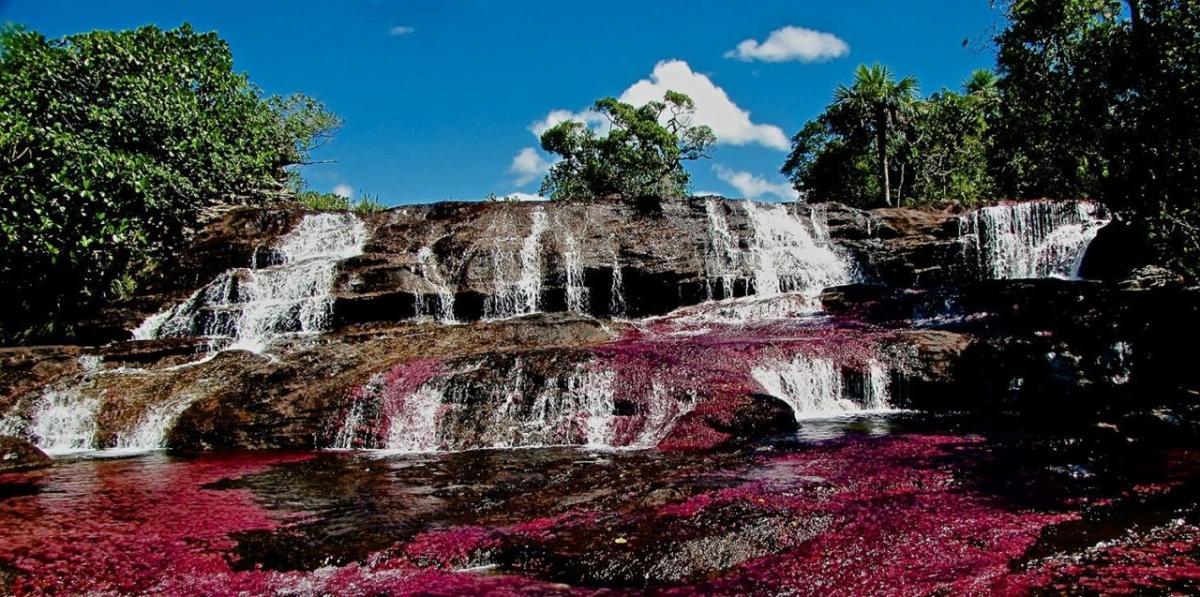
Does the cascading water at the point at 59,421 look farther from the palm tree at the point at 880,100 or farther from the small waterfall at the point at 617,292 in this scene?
the palm tree at the point at 880,100

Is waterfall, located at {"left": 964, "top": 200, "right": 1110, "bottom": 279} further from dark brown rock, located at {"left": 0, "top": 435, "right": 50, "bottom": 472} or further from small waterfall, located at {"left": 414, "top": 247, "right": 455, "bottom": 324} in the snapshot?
dark brown rock, located at {"left": 0, "top": 435, "right": 50, "bottom": 472}

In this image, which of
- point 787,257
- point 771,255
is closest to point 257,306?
point 771,255

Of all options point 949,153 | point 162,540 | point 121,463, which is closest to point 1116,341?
point 162,540

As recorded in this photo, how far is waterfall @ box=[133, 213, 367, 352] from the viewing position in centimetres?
2055

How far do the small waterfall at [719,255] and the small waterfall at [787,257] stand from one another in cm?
84

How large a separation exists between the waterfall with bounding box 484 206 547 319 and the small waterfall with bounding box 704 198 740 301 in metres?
6.14

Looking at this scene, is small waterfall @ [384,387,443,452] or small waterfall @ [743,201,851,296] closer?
small waterfall @ [384,387,443,452]

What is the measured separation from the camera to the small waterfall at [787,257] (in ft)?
80.4

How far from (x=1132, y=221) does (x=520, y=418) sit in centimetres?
1264

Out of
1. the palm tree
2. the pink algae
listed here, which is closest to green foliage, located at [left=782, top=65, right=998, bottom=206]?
the palm tree

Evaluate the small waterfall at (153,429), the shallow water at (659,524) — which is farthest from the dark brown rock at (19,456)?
the small waterfall at (153,429)

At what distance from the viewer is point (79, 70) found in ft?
80.7

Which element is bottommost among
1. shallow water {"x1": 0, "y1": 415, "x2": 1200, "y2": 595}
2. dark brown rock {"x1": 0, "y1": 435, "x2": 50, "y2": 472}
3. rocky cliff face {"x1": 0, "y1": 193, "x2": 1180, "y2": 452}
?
shallow water {"x1": 0, "y1": 415, "x2": 1200, "y2": 595}

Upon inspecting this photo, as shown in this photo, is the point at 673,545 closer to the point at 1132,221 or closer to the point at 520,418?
the point at 520,418
